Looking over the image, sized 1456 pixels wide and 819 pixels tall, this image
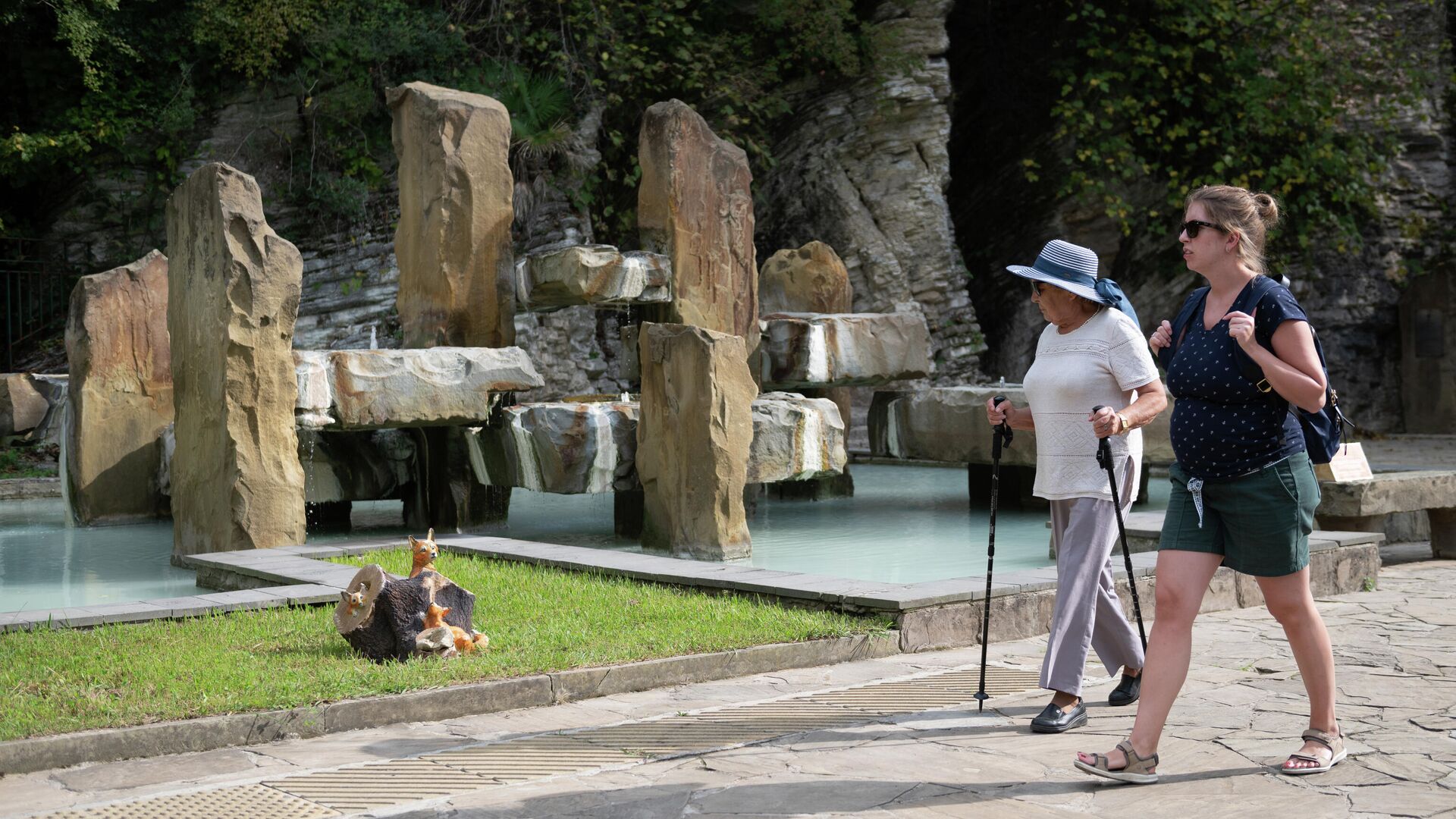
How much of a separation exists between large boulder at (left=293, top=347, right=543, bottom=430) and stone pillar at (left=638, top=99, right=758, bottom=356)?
1653 millimetres

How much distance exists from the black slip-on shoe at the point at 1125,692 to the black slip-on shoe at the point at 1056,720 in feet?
1.26

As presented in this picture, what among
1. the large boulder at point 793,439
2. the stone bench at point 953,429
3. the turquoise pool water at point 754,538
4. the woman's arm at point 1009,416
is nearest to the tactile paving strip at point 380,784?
the woman's arm at point 1009,416

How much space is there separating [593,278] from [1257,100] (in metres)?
11.8

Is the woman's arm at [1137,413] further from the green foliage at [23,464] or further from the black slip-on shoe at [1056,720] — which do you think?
the green foliage at [23,464]

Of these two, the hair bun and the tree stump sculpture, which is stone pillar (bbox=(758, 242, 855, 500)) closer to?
the tree stump sculpture

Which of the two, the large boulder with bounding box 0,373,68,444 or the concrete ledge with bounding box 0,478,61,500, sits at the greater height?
the large boulder with bounding box 0,373,68,444

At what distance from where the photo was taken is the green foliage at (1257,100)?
18312mm

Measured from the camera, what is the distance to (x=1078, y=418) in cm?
458

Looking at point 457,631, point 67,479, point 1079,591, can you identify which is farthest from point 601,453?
point 1079,591

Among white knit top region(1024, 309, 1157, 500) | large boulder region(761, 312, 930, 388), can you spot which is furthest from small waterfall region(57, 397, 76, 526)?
white knit top region(1024, 309, 1157, 500)

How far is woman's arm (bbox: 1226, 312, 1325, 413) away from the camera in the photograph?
A: 3.76m

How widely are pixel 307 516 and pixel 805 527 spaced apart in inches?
158

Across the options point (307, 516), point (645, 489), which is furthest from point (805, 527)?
point (307, 516)

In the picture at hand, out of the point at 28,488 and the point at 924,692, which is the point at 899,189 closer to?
the point at 28,488
